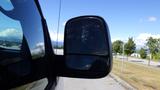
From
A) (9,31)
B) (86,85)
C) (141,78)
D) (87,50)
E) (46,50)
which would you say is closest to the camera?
(9,31)

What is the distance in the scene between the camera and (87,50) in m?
1.98

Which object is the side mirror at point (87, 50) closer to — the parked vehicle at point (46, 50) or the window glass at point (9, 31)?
the parked vehicle at point (46, 50)

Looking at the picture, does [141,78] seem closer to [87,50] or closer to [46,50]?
[46,50]

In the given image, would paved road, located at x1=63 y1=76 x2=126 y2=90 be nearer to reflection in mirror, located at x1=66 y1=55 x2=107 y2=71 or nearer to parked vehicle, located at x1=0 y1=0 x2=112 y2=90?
parked vehicle, located at x1=0 y1=0 x2=112 y2=90

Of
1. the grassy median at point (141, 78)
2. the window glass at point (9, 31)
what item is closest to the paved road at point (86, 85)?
the grassy median at point (141, 78)

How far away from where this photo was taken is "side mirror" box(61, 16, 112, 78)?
6.49ft

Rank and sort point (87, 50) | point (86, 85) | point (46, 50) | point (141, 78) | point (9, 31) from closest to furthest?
point (9, 31)
point (87, 50)
point (46, 50)
point (86, 85)
point (141, 78)

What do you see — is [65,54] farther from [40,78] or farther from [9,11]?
[9,11]

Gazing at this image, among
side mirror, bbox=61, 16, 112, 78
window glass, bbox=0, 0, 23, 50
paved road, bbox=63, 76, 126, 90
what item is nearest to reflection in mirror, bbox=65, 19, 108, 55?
side mirror, bbox=61, 16, 112, 78

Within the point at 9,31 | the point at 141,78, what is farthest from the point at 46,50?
the point at 141,78

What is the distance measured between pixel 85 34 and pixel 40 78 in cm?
31

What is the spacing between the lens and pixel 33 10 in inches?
83.5

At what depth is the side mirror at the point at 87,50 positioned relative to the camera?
1.98 meters

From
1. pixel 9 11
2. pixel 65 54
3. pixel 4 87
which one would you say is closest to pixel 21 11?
pixel 9 11
